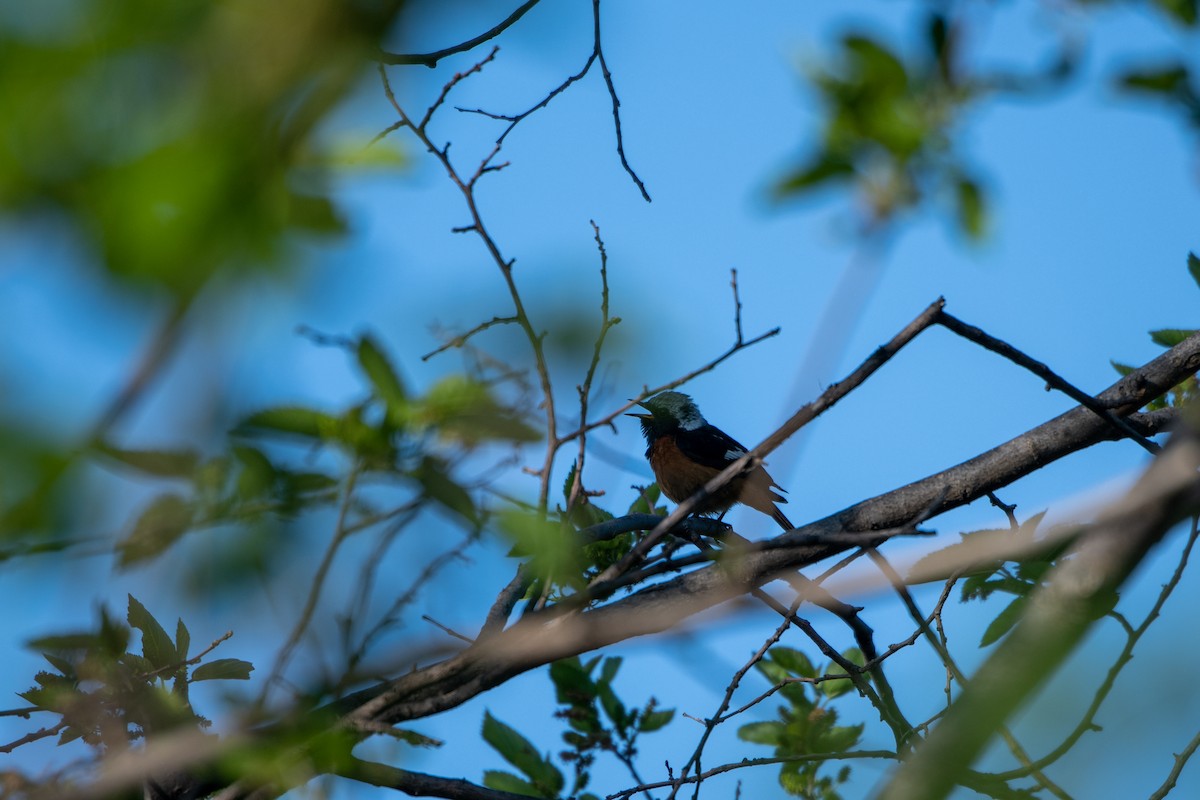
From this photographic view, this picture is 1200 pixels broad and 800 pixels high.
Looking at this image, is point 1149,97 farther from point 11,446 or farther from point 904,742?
point 904,742

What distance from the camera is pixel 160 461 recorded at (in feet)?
3.90

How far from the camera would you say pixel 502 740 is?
158 inches

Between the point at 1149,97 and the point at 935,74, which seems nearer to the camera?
the point at 935,74

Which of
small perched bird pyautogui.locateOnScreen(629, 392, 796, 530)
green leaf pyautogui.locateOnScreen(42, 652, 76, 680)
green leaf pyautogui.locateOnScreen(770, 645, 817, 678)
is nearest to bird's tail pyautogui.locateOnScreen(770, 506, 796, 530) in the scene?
small perched bird pyautogui.locateOnScreen(629, 392, 796, 530)

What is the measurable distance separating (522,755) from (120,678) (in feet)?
6.65

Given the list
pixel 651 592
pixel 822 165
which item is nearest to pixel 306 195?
pixel 822 165

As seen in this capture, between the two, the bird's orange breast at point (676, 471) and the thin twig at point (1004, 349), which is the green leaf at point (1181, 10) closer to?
the thin twig at point (1004, 349)

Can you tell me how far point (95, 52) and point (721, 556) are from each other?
178 cm

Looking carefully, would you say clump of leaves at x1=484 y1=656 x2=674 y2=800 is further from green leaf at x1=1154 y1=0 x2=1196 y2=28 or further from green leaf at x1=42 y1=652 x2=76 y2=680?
green leaf at x1=1154 y1=0 x2=1196 y2=28

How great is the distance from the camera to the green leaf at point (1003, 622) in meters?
3.14

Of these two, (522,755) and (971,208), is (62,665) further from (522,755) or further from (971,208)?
(971,208)

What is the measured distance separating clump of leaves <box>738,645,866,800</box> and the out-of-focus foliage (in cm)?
343

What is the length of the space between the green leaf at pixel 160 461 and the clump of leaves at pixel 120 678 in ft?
2.47

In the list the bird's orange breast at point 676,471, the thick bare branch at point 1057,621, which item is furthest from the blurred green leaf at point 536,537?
the bird's orange breast at point 676,471
